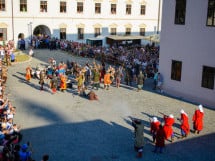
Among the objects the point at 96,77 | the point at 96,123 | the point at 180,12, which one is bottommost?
the point at 96,123

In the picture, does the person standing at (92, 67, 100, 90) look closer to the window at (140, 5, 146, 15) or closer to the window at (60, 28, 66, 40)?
the window at (60, 28, 66, 40)

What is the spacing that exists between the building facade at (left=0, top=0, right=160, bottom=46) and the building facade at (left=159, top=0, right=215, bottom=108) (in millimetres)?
23613

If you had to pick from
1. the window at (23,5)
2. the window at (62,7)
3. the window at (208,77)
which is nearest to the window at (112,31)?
the window at (62,7)

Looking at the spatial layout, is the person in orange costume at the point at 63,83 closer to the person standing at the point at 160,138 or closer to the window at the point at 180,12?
the window at the point at 180,12

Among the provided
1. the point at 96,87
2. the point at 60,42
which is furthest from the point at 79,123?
the point at 60,42

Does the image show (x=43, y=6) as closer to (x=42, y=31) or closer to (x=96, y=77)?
(x=42, y=31)

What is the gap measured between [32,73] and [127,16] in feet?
87.8

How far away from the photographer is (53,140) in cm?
1669

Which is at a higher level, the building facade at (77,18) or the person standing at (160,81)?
the building facade at (77,18)

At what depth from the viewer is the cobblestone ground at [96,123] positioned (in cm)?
1554

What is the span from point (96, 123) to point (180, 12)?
10262 mm

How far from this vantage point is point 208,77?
74.8 feet

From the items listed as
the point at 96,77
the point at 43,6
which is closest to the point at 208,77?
the point at 96,77

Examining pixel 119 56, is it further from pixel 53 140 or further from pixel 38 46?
pixel 53 140
